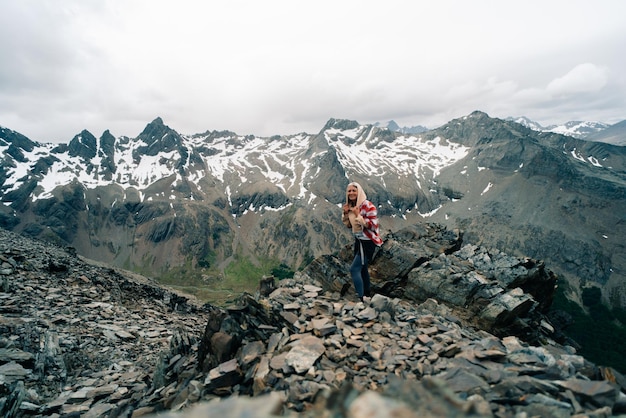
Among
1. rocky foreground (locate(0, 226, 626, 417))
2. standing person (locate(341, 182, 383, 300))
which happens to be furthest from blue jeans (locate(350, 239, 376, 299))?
rocky foreground (locate(0, 226, 626, 417))

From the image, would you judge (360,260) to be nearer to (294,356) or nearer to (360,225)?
(360,225)

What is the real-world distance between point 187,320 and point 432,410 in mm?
24059

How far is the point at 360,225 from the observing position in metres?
13.9

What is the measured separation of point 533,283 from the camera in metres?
32.0

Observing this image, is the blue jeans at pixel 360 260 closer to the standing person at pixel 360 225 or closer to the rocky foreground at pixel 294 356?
the standing person at pixel 360 225

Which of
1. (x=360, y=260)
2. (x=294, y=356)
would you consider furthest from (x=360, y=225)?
(x=294, y=356)

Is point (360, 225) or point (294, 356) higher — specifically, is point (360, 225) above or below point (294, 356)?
above

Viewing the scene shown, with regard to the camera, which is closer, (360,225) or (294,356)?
(294,356)

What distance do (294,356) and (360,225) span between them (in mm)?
6729

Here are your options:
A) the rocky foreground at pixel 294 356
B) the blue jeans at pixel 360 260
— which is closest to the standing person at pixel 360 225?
the blue jeans at pixel 360 260

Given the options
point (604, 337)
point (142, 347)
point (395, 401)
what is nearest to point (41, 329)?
point (142, 347)

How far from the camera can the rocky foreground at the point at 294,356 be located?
6.18m

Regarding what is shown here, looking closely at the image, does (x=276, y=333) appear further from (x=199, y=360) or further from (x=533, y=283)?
(x=533, y=283)

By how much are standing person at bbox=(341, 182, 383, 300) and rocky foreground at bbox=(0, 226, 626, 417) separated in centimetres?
191
